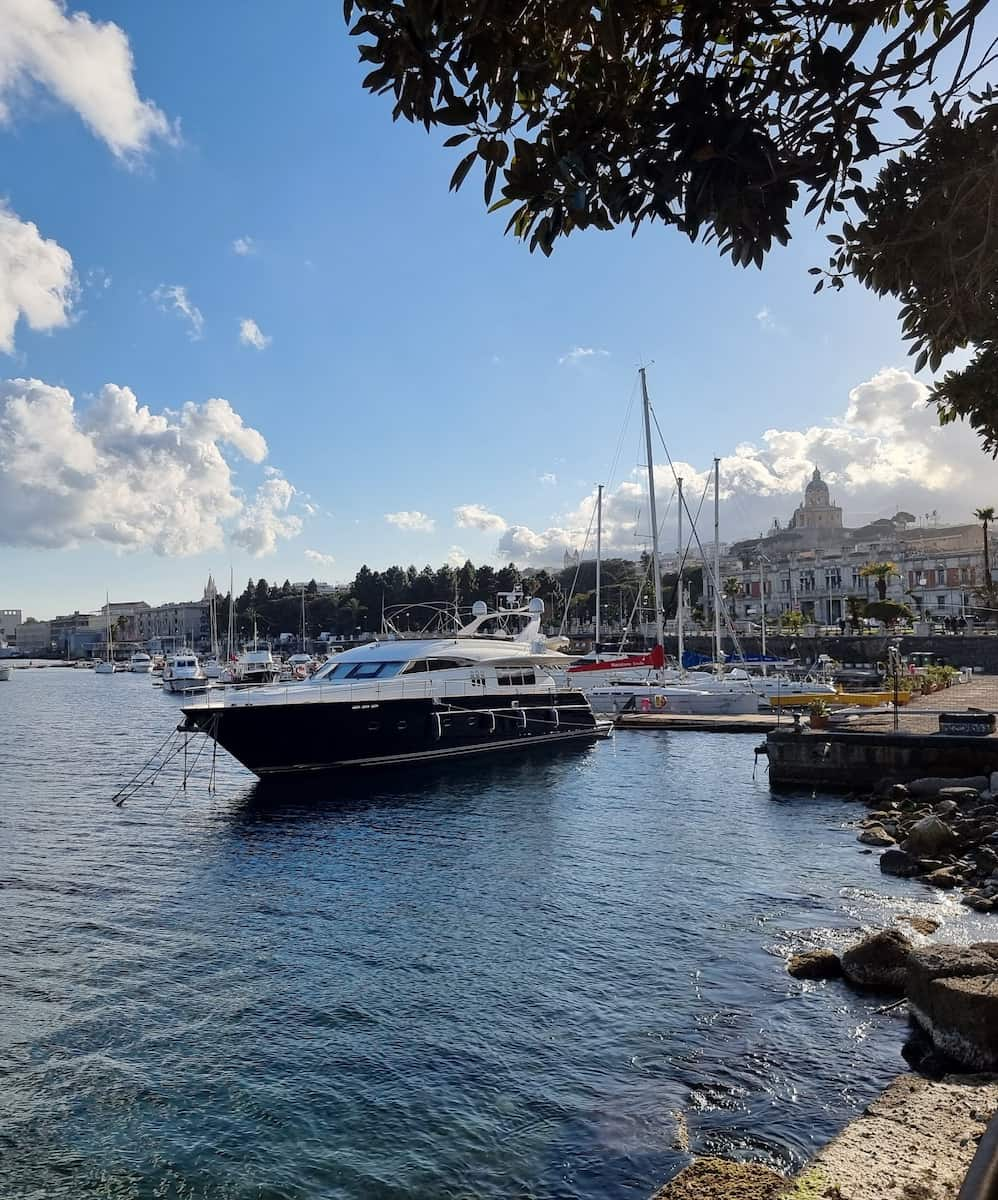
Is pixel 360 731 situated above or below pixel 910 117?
below

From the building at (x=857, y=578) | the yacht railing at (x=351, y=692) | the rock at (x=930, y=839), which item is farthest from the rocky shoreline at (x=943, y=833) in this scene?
the building at (x=857, y=578)

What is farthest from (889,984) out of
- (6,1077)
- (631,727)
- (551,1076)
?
(631,727)

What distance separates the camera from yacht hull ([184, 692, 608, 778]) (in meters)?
29.2

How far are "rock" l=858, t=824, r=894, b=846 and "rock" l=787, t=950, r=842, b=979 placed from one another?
8538 mm

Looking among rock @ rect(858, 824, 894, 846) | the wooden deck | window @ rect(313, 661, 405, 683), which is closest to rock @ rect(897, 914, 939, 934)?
rock @ rect(858, 824, 894, 846)

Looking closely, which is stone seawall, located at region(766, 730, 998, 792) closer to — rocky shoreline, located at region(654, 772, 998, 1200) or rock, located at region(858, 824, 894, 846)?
rock, located at region(858, 824, 894, 846)

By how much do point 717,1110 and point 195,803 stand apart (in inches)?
860

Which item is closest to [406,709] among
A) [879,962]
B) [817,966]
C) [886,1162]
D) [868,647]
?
[817,966]

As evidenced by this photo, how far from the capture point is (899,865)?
59.4 feet

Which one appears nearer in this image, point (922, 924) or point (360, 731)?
point (922, 924)

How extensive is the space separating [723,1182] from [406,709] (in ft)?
84.6

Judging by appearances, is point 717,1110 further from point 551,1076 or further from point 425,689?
point 425,689

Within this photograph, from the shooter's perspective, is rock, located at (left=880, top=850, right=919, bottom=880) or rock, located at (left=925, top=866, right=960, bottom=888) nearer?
rock, located at (left=925, top=866, right=960, bottom=888)

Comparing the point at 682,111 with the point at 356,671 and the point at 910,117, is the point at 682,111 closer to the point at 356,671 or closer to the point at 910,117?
the point at 910,117
